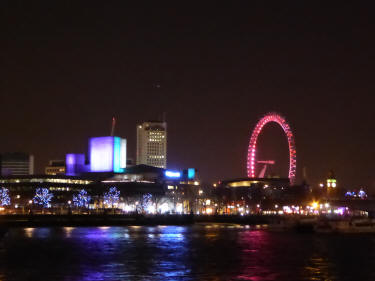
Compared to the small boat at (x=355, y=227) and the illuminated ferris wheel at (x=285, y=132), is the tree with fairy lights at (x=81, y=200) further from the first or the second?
the small boat at (x=355, y=227)

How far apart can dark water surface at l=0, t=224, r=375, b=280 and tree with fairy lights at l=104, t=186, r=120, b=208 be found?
107930 mm

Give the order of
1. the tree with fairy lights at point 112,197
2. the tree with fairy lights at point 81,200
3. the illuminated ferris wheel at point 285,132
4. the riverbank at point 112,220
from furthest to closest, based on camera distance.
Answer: the tree with fairy lights at point 112,197, the tree with fairy lights at point 81,200, the illuminated ferris wheel at point 285,132, the riverbank at point 112,220

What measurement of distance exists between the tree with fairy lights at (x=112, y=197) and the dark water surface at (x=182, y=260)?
107930mm

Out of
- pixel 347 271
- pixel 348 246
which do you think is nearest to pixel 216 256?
pixel 347 271

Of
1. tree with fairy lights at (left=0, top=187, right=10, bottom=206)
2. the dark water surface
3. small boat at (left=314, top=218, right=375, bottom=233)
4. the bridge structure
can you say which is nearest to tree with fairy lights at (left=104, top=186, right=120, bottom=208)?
tree with fairy lights at (left=0, top=187, right=10, bottom=206)

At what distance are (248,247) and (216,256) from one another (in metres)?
10.1

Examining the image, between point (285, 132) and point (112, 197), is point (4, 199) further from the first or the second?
point (285, 132)

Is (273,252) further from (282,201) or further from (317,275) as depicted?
(282,201)

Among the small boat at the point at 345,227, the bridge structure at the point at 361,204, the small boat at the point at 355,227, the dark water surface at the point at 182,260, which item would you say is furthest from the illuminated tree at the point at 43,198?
the dark water surface at the point at 182,260

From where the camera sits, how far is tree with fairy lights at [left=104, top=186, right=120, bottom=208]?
18350 cm

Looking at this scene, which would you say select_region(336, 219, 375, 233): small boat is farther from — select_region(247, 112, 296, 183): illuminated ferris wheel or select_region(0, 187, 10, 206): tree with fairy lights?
select_region(0, 187, 10, 206): tree with fairy lights

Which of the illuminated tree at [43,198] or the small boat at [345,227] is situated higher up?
the illuminated tree at [43,198]

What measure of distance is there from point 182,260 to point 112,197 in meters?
133

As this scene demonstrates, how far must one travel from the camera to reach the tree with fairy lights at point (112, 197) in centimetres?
18350
